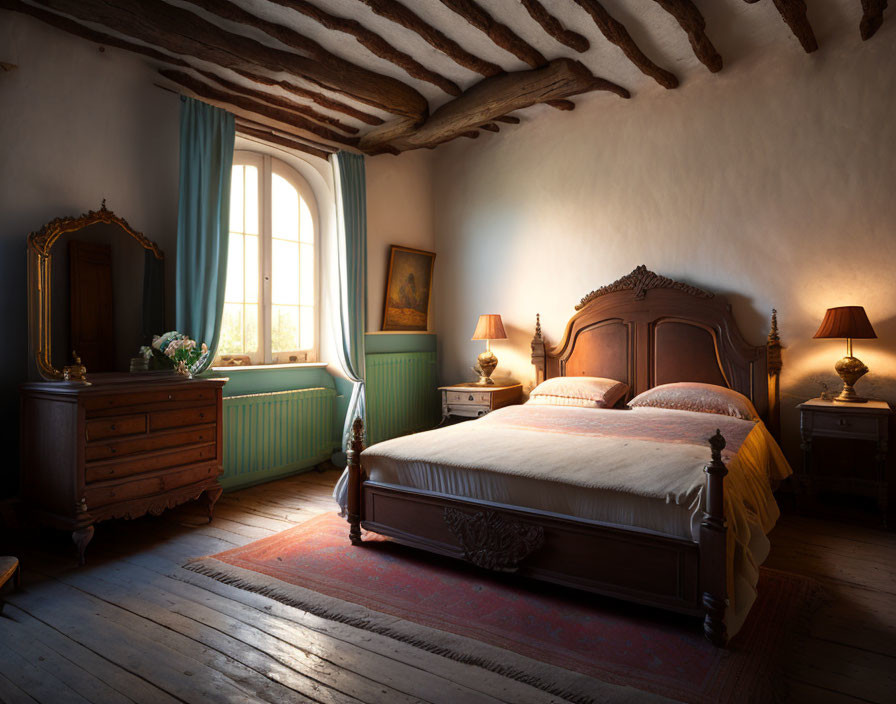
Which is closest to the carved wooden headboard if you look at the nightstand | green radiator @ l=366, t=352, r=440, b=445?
the nightstand

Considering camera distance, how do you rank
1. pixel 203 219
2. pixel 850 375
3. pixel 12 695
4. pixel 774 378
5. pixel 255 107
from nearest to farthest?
pixel 12 695 < pixel 850 375 < pixel 203 219 < pixel 774 378 < pixel 255 107

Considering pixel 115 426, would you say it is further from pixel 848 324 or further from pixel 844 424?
pixel 848 324

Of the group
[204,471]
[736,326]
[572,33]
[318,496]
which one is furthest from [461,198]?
[204,471]

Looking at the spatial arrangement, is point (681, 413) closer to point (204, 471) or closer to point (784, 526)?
point (784, 526)

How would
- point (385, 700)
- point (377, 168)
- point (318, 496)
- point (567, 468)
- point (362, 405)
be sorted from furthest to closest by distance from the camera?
point (377, 168)
point (362, 405)
point (318, 496)
point (567, 468)
point (385, 700)

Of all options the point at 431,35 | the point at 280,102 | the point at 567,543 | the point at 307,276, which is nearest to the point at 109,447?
the point at 567,543

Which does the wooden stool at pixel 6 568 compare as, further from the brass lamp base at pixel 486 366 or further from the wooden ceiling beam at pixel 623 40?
the wooden ceiling beam at pixel 623 40

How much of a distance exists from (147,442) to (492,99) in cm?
326

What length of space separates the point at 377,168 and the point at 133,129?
7.12ft

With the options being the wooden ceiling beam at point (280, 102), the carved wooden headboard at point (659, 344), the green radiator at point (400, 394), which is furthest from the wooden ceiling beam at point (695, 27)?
the green radiator at point (400, 394)

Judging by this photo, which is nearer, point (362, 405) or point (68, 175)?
point (68, 175)

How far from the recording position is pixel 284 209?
15.9 feet

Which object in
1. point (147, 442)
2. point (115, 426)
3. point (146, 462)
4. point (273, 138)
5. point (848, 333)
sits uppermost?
point (273, 138)

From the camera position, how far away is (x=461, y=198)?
5762mm
